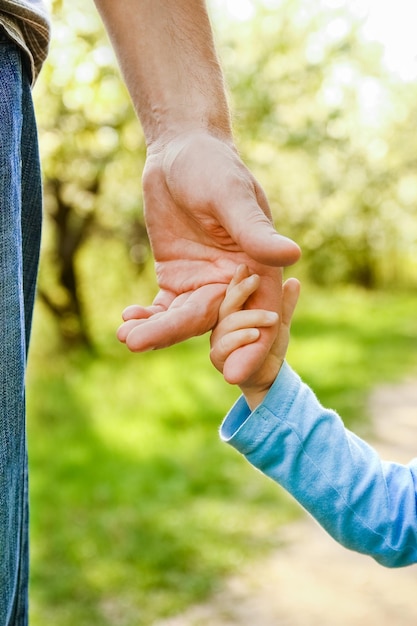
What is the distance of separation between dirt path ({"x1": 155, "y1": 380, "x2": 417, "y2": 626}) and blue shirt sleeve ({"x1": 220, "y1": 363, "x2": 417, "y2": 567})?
5.91ft

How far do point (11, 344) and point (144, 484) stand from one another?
368cm

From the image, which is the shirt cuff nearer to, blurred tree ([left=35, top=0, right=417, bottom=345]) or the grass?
the grass

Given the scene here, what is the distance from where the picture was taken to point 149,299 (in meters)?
11.0

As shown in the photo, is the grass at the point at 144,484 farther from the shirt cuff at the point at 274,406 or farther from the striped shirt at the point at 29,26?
the striped shirt at the point at 29,26

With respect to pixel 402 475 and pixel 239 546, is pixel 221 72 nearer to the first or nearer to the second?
pixel 402 475

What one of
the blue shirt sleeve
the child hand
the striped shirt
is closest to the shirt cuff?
the blue shirt sleeve

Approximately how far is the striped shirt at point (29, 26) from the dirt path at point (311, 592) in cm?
246

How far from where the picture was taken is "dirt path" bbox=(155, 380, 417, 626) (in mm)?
2984

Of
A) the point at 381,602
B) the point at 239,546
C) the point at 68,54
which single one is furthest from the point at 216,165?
the point at 68,54

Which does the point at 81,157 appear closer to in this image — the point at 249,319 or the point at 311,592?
the point at 311,592

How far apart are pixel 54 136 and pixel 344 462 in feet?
20.5

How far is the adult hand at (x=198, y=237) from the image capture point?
1.04 meters

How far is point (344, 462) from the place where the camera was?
4.16ft

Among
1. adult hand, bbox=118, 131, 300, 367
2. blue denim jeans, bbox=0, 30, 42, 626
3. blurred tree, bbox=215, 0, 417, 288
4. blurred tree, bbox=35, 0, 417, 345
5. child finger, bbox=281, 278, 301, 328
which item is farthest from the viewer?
blurred tree, bbox=215, 0, 417, 288
